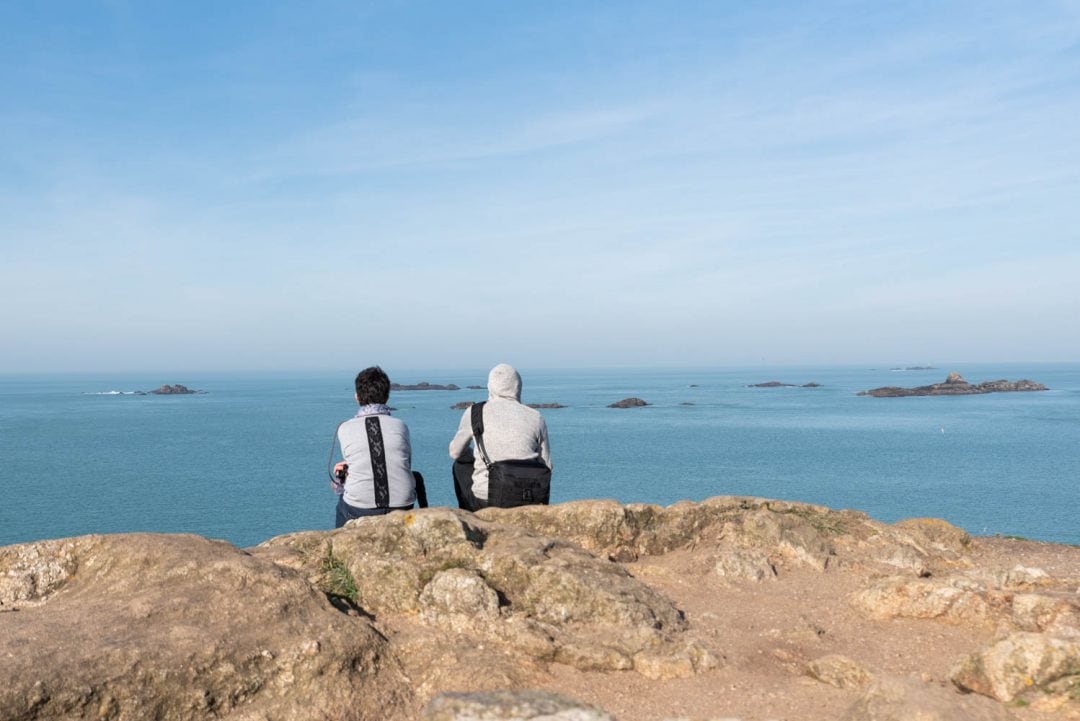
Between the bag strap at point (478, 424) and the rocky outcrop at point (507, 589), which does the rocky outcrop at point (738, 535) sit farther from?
the rocky outcrop at point (507, 589)

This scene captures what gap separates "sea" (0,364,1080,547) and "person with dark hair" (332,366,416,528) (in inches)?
1291

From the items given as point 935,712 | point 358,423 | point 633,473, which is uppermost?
point 358,423

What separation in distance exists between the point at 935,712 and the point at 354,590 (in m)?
4.57

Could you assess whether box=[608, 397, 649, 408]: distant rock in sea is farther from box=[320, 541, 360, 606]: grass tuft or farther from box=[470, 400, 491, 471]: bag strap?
box=[320, 541, 360, 606]: grass tuft

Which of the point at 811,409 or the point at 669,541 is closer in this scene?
the point at 669,541

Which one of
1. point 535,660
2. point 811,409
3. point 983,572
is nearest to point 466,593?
point 535,660

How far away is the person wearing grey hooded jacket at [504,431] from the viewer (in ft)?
29.0

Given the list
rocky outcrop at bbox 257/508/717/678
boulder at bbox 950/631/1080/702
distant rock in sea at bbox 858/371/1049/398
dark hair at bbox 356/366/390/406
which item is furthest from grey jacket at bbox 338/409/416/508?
distant rock in sea at bbox 858/371/1049/398

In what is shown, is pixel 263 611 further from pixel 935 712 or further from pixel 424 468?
pixel 424 468

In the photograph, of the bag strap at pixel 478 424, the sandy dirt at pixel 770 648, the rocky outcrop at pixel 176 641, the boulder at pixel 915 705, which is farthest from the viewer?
the bag strap at pixel 478 424

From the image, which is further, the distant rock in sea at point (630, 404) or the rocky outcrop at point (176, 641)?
the distant rock in sea at point (630, 404)

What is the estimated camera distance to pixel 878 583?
7.58 meters

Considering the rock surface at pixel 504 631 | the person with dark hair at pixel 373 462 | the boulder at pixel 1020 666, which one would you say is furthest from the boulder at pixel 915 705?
the person with dark hair at pixel 373 462

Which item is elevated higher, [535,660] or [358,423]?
[358,423]
